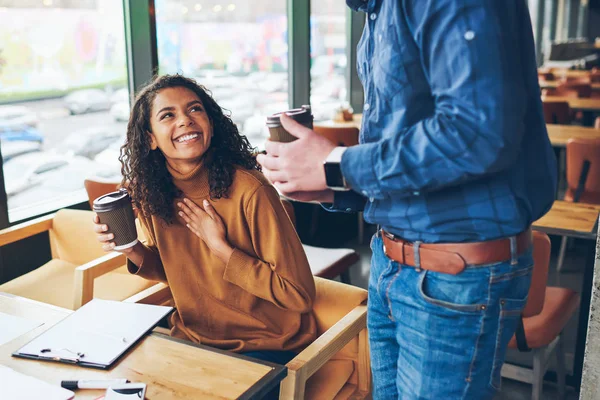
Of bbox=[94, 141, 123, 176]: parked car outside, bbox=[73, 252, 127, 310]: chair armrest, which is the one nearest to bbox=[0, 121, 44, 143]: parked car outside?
bbox=[94, 141, 123, 176]: parked car outside

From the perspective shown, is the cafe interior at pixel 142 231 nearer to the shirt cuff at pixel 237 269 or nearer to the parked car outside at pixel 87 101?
the parked car outside at pixel 87 101

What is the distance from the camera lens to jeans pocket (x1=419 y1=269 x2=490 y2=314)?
1.04 meters

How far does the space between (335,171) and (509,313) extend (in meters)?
0.41

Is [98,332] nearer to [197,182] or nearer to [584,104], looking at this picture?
[197,182]

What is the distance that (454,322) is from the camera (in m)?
1.05

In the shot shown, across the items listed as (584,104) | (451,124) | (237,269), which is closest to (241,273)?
(237,269)

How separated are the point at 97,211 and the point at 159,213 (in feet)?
1.00

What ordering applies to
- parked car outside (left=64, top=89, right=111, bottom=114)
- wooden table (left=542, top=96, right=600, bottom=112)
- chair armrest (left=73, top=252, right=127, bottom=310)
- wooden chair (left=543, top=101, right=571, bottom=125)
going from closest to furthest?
chair armrest (left=73, top=252, right=127, bottom=310)
parked car outside (left=64, top=89, right=111, bottom=114)
wooden chair (left=543, top=101, right=571, bottom=125)
wooden table (left=542, top=96, right=600, bottom=112)

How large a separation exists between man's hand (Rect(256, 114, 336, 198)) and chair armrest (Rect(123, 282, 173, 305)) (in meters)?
1.13

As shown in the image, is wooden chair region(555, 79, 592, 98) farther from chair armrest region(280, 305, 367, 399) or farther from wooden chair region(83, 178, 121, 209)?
chair armrest region(280, 305, 367, 399)

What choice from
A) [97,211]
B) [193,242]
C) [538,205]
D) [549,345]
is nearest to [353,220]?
[549,345]

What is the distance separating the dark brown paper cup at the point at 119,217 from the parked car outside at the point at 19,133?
1.74m

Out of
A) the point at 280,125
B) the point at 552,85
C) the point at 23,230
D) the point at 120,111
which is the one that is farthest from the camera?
the point at 552,85

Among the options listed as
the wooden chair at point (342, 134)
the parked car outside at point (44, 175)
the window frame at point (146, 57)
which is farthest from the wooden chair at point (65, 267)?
the wooden chair at point (342, 134)
